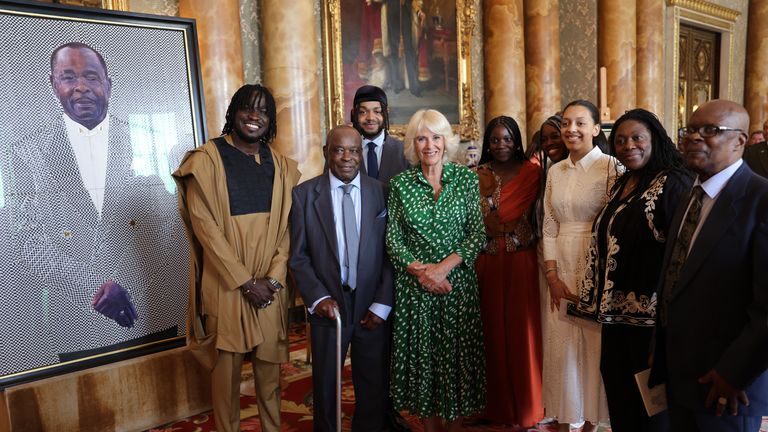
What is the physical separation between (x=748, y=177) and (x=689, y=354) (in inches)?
23.0

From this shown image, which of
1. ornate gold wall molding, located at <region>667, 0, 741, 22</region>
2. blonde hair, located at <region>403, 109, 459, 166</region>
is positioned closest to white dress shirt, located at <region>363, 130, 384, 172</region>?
blonde hair, located at <region>403, 109, 459, 166</region>

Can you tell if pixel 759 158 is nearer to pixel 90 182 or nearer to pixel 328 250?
pixel 328 250

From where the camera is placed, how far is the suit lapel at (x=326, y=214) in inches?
112

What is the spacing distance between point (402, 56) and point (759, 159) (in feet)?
13.8

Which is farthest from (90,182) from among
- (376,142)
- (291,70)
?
(291,70)

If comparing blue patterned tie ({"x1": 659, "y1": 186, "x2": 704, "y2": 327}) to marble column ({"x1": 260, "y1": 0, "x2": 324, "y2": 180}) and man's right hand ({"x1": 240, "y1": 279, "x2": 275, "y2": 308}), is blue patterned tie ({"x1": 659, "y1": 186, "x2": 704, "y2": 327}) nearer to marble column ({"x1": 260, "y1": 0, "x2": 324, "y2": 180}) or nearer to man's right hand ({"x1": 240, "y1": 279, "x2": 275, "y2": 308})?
man's right hand ({"x1": 240, "y1": 279, "x2": 275, "y2": 308})

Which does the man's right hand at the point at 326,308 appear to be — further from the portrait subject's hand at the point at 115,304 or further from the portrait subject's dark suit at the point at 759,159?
the portrait subject's dark suit at the point at 759,159

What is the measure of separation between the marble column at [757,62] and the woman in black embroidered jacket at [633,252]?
10.4 m

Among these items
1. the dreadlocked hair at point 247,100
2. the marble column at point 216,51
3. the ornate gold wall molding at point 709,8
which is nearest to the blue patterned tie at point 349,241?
the dreadlocked hair at point 247,100

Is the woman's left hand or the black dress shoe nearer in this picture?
the woman's left hand

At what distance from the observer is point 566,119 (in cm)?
292

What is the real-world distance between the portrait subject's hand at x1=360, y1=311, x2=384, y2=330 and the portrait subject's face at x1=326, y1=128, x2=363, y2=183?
0.67 metres

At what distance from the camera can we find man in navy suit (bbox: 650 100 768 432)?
1.67 metres

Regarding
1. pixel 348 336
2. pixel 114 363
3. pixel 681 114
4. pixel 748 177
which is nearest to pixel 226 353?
pixel 348 336
